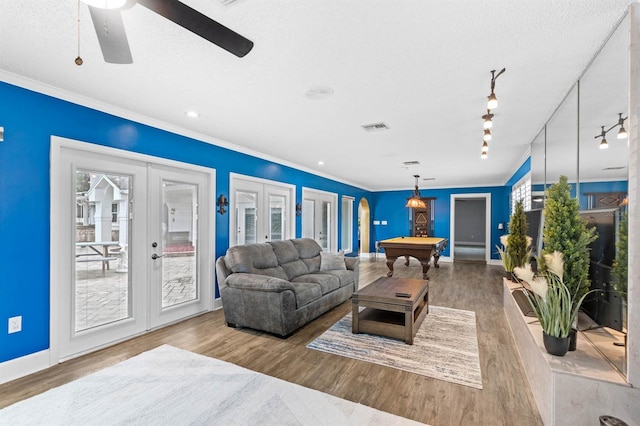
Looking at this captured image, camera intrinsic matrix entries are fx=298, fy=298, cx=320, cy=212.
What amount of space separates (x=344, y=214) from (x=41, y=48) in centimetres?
779

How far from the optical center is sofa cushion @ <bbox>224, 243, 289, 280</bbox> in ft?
12.9

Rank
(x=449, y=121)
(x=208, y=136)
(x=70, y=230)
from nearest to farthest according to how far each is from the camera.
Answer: (x=70, y=230)
(x=449, y=121)
(x=208, y=136)

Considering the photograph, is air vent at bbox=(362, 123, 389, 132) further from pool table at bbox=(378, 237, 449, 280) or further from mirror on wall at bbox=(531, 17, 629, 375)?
pool table at bbox=(378, 237, 449, 280)

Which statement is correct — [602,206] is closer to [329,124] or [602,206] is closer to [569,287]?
[569,287]

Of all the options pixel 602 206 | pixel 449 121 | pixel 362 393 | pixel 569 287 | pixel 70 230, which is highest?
pixel 449 121

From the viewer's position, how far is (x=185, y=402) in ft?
7.27

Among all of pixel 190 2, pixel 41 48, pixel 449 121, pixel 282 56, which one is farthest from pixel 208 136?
pixel 449 121

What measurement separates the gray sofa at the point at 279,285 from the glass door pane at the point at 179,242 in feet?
1.82

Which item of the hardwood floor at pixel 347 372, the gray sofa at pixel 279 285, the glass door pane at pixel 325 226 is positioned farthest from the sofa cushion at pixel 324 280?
the glass door pane at pixel 325 226

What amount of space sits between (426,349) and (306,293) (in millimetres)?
1473

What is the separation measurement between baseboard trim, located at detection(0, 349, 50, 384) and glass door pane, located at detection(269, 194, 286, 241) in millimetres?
3493

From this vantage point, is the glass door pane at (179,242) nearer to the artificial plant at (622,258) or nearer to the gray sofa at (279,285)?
the gray sofa at (279,285)

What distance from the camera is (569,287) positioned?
227 centimetres

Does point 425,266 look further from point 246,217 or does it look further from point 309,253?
point 246,217
